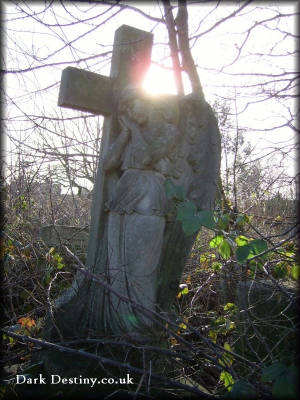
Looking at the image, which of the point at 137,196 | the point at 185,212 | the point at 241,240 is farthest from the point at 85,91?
the point at 241,240

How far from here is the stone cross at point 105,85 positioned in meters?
3.21

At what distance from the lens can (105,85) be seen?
Answer: 10.9 ft

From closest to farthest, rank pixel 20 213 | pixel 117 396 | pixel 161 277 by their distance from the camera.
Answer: pixel 117 396, pixel 161 277, pixel 20 213

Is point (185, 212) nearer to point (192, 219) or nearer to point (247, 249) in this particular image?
point (192, 219)

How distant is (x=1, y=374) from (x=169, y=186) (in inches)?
67.4

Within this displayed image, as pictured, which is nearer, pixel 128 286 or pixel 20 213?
pixel 128 286

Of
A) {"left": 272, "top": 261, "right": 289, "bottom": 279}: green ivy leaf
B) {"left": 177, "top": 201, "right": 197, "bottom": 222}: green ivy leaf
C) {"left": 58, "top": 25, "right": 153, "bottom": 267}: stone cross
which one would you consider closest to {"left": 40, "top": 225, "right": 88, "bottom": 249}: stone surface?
{"left": 58, "top": 25, "right": 153, "bottom": 267}: stone cross

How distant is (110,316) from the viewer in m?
2.97

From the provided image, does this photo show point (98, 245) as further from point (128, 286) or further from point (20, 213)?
point (20, 213)

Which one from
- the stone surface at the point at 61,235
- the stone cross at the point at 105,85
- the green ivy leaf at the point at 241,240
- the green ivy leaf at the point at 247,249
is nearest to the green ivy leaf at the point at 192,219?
the green ivy leaf at the point at 247,249

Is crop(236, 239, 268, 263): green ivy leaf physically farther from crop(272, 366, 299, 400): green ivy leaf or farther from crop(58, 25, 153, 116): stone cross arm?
crop(58, 25, 153, 116): stone cross arm

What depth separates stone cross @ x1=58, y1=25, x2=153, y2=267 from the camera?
3213mm

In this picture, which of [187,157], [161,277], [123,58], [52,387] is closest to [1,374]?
[52,387]

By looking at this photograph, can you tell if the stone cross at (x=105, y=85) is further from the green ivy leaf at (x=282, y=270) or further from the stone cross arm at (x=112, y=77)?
the green ivy leaf at (x=282, y=270)
